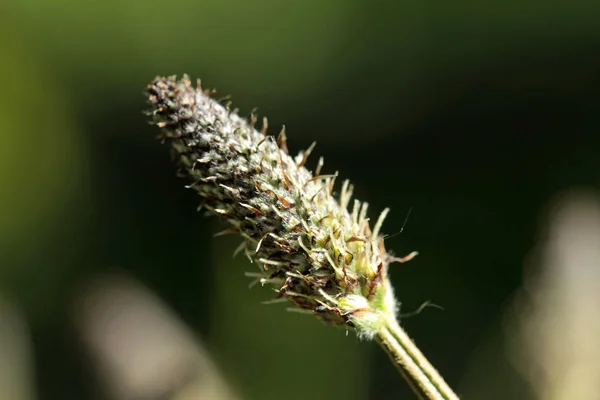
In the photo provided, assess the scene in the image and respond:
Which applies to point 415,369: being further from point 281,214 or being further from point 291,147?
point 291,147

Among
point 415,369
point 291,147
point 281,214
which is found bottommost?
point 415,369

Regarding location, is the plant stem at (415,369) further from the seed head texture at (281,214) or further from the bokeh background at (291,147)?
the bokeh background at (291,147)

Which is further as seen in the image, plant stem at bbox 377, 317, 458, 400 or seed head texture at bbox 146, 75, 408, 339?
seed head texture at bbox 146, 75, 408, 339

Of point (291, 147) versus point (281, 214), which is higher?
point (291, 147)

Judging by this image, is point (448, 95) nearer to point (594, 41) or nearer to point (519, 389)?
point (594, 41)

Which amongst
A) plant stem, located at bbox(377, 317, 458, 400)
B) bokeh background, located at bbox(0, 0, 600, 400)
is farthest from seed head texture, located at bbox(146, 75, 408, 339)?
bokeh background, located at bbox(0, 0, 600, 400)

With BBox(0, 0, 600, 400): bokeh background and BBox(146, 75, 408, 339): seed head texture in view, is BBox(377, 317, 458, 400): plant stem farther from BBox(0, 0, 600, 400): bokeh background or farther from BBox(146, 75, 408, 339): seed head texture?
BBox(0, 0, 600, 400): bokeh background

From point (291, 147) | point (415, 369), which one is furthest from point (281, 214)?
point (291, 147)
